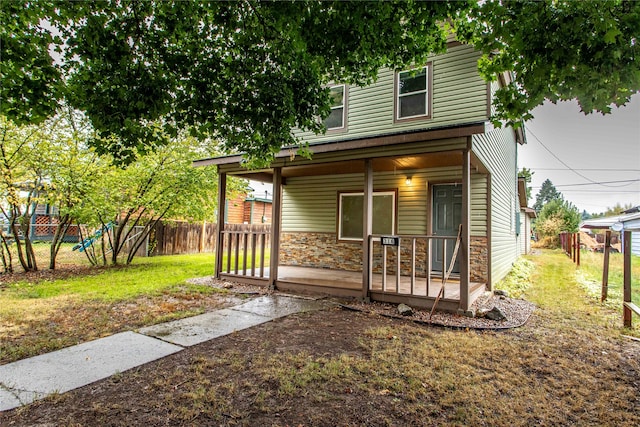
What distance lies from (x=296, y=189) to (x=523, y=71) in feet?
23.5

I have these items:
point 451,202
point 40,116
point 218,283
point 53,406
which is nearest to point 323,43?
point 40,116

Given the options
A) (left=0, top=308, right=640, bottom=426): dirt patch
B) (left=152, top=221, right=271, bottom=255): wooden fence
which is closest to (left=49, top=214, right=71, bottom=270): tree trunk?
(left=152, top=221, right=271, bottom=255): wooden fence

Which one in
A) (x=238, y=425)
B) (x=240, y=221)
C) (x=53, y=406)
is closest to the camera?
(x=238, y=425)

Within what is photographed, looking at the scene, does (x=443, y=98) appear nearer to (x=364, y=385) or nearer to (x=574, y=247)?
(x=364, y=385)

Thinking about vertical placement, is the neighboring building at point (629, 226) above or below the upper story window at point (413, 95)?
below

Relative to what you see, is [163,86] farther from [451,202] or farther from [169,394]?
[451,202]

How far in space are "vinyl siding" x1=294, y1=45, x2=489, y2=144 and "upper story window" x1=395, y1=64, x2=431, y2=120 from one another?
0.44 feet

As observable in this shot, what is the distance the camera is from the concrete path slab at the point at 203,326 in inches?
159

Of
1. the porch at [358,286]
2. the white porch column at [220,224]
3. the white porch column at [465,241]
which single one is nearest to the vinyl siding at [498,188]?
the white porch column at [465,241]

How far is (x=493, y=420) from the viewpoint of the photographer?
2.44 m

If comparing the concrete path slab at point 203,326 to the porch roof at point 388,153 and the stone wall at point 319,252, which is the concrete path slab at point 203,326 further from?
the stone wall at point 319,252

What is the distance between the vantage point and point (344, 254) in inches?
356

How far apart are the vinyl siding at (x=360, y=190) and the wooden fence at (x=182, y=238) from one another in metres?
3.28

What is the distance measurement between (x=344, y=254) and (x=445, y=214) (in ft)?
9.31
